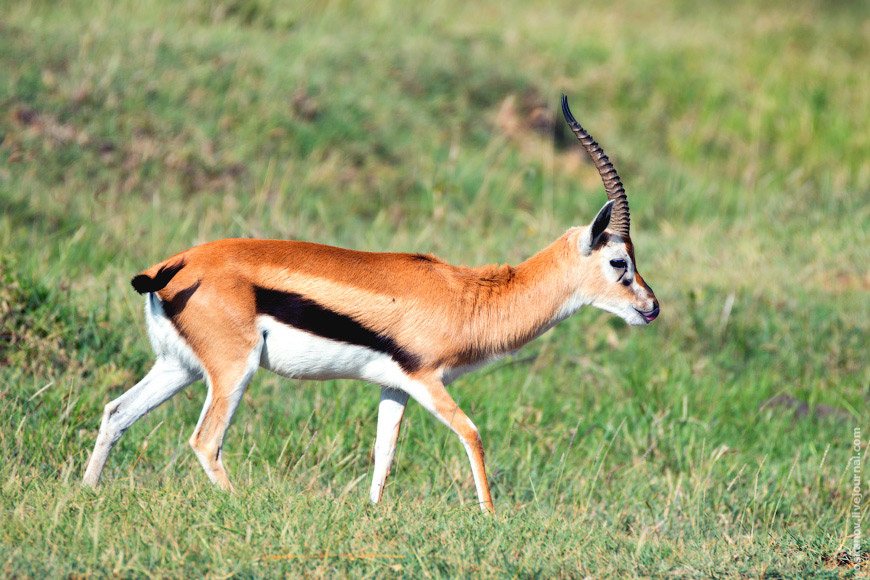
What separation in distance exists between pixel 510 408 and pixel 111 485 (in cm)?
291

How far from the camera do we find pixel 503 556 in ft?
11.6

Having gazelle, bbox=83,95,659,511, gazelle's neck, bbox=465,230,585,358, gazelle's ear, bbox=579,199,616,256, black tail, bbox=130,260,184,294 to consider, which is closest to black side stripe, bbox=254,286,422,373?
gazelle, bbox=83,95,659,511

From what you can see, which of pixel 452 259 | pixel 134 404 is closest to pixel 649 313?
pixel 134 404

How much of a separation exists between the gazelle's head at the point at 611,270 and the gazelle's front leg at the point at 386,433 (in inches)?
47.0

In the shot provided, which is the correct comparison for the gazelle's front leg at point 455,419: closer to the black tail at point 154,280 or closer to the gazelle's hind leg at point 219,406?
the gazelle's hind leg at point 219,406

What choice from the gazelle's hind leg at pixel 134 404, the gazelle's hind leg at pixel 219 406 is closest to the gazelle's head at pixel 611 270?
the gazelle's hind leg at pixel 219 406

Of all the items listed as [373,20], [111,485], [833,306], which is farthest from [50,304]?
[373,20]

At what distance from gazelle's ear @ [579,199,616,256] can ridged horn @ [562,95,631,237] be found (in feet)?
0.59

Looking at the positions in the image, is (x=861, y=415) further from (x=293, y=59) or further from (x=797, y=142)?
(x=293, y=59)

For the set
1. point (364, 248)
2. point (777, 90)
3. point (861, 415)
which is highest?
point (777, 90)

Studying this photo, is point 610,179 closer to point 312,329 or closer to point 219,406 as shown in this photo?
point 312,329

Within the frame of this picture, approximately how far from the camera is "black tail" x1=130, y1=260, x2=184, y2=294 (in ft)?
13.1

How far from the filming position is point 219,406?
13.4 feet

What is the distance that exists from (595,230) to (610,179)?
1.18 ft
